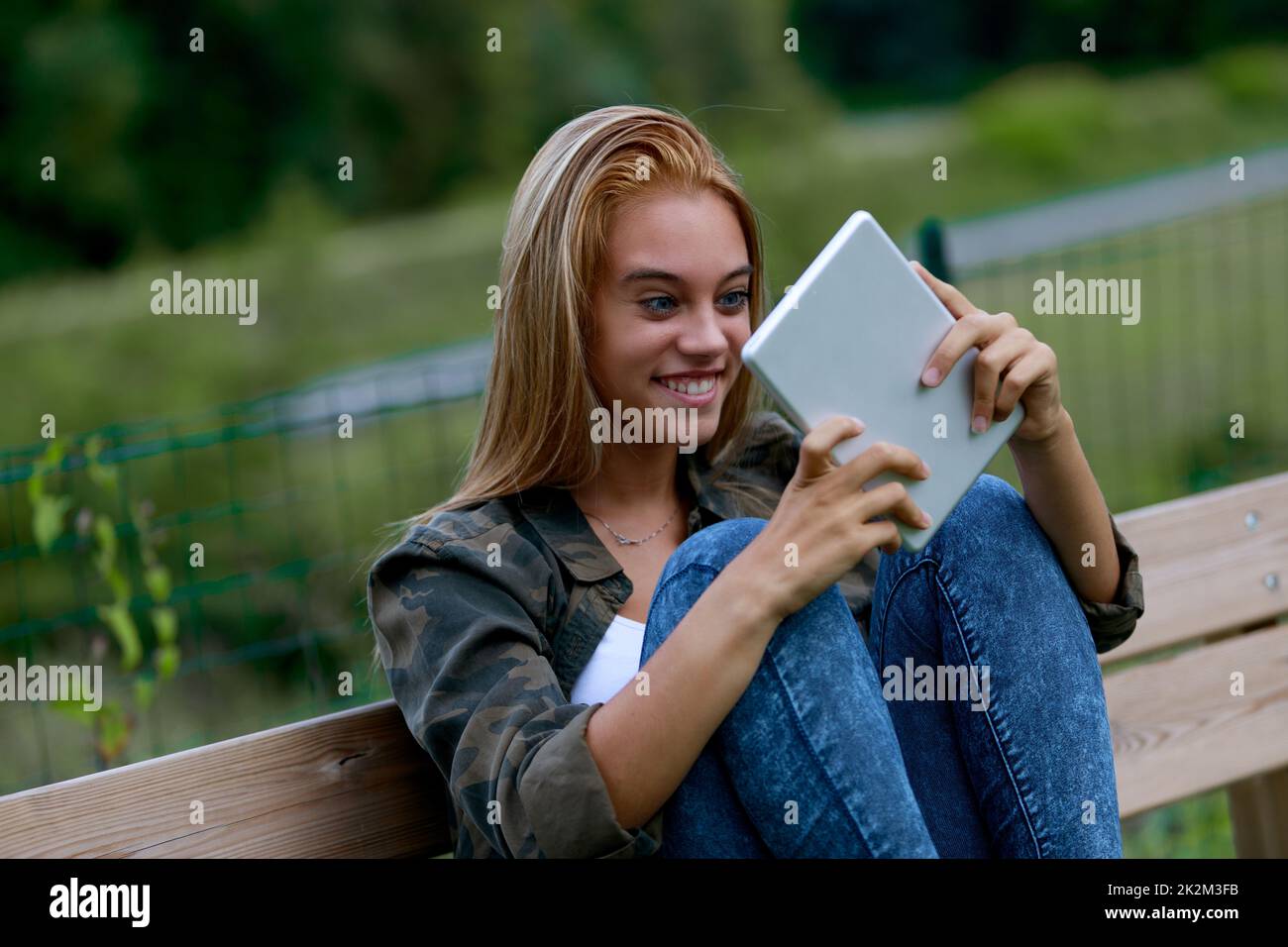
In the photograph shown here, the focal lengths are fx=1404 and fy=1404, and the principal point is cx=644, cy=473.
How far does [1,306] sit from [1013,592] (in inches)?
418

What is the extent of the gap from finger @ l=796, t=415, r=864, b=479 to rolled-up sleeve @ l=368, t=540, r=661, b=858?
32cm

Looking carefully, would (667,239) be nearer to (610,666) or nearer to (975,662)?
(610,666)

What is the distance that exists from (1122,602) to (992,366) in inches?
15.7

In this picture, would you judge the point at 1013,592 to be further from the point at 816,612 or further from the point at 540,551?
the point at 540,551

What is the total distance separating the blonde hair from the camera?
167 cm

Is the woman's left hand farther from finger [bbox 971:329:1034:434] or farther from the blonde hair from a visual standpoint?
the blonde hair

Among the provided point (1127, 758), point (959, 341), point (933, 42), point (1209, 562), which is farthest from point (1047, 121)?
point (959, 341)

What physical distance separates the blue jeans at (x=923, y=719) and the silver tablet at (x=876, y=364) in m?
0.12

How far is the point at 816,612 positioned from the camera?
1463 mm

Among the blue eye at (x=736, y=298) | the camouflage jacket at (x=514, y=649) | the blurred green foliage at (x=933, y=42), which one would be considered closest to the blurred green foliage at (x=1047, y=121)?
the blurred green foliage at (x=933, y=42)

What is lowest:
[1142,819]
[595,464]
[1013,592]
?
[1142,819]
